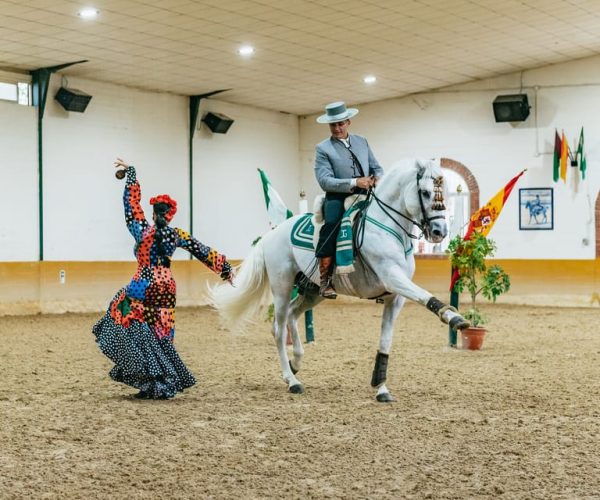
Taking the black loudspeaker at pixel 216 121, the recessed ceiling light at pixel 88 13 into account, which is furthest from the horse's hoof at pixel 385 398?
the black loudspeaker at pixel 216 121

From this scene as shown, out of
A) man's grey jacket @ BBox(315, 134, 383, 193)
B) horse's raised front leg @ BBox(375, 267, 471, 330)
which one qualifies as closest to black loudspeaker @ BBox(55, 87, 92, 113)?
man's grey jacket @ BBox(315, 134, 383, 193)

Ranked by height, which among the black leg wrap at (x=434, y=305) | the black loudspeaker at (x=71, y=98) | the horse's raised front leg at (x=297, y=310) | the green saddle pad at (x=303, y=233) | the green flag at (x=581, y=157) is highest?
the black loudspeaker at (x=71, y=98)

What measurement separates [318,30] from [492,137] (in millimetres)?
5769

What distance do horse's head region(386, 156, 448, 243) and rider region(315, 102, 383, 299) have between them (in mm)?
322

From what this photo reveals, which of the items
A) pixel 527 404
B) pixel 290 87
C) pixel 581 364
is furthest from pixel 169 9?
pixel 527 404

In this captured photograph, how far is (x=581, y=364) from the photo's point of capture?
27.9 feet

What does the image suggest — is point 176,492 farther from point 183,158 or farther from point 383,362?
point 183,158

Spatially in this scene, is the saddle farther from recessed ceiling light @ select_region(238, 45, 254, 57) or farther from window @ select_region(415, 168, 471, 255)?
window @ select_region(415, 168, 471, 255)

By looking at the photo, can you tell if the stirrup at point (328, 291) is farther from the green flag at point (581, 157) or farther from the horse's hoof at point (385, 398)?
the green flag at point (581, 157)

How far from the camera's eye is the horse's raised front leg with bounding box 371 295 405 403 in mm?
6453

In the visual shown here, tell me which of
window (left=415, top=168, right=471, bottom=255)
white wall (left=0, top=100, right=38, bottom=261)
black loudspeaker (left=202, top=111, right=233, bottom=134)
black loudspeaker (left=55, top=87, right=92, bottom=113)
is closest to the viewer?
white wall (left=0, top=100, right=38, bottom=261)

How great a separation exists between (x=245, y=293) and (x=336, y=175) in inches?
55.3

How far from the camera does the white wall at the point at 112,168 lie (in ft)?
47.5

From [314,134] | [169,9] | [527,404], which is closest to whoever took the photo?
[527,404]
